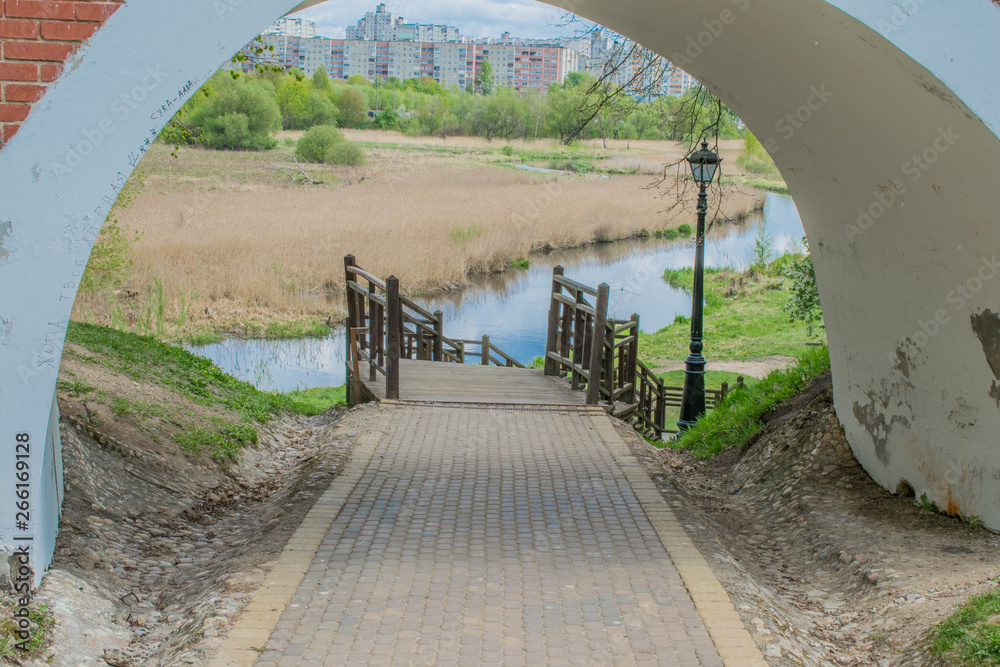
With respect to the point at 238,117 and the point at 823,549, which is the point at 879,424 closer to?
the point at 823,549

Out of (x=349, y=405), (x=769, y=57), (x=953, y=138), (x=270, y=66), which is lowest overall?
(x=349, y=405)

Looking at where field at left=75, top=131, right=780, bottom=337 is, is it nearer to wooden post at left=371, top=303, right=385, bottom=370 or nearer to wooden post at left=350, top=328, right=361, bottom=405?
wooden post at left=371, top=303, right=385, bottom=370

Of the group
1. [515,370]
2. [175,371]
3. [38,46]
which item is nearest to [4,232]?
[38,46]

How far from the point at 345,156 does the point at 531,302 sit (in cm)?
2251

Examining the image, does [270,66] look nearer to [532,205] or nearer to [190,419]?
[190,419]

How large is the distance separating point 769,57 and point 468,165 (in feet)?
145

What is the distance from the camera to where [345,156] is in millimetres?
43438

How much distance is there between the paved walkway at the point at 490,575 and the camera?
3891mm

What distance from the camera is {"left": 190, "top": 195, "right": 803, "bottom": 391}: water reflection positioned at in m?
17.5

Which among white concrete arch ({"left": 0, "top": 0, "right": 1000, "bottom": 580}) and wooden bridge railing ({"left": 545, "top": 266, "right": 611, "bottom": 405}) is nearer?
white concrete arch ({"left": 0, "top": 0, "right": 1000, "bottom": 580})

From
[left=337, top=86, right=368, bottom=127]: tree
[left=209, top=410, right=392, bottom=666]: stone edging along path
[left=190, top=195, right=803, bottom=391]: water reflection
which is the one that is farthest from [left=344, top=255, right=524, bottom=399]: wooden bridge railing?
[left=337, top=86, right=368, bottom=127]: tree

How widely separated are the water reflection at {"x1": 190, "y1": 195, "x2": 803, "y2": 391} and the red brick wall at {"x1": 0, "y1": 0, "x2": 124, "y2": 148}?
12397 mm

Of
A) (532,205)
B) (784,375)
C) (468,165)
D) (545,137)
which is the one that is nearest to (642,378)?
(784,375)

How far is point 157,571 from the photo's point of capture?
5.13 m
